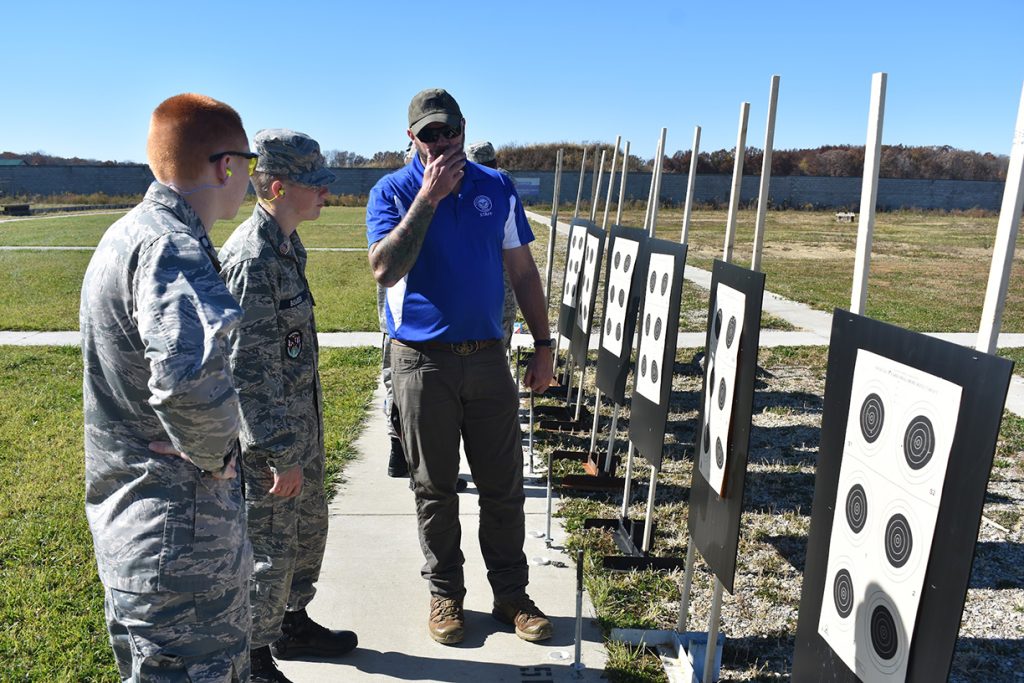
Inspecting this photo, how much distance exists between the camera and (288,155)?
103 inches

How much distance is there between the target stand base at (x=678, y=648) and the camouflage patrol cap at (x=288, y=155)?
2.08 meters

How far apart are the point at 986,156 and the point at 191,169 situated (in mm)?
64946

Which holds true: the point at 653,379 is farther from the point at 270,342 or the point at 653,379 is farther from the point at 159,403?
the point at 159,403

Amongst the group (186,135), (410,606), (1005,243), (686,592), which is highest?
(186,135)

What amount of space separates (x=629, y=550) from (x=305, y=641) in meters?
1.65

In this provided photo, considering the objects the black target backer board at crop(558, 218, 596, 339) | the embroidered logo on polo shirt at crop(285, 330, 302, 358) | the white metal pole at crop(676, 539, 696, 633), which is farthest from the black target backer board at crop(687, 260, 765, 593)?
the black target backer board at crop(558, 218, 596, 339)

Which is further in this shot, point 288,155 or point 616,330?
point 616,330

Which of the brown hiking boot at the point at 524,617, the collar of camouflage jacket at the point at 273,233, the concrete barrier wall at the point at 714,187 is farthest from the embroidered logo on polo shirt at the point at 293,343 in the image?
the concrete barrier wall at the point at 714,187

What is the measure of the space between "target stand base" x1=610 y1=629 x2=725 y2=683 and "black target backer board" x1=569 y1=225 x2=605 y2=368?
259 cm

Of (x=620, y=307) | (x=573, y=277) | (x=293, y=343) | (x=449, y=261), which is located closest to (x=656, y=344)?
(x=620, y=307)

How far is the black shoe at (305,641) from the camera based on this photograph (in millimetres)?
3100

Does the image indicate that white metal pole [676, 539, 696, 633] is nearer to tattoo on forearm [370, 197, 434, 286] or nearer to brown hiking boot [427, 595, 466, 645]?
brown hiking boot [427, 595, 466, 645]

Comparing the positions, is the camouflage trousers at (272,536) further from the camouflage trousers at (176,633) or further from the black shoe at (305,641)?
the camouflage trousers at (176,633)

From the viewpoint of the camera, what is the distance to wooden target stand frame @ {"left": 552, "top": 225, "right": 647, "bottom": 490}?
14.4ft
